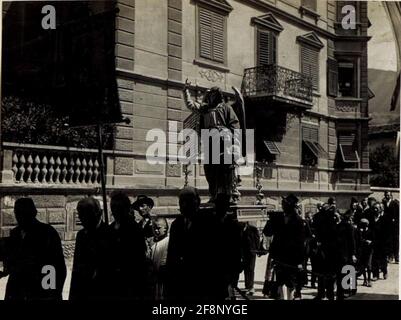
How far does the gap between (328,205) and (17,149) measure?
11.2 feet

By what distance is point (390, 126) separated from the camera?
5.94m

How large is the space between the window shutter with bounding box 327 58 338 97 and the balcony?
9.4 inches

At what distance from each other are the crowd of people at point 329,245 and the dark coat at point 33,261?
2.04 metres

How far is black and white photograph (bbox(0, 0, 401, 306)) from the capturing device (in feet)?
17.4

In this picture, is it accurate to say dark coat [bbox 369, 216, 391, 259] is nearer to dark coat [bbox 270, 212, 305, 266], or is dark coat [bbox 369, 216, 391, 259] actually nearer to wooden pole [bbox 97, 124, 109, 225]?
dark coat [bbox 270, 212, 305, 266]

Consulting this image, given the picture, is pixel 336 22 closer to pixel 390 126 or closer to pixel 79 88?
pixel 390 126

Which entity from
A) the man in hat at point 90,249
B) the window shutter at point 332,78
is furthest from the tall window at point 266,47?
the man in hat at point 90,249

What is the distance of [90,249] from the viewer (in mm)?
4078

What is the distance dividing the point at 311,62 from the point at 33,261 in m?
3.94

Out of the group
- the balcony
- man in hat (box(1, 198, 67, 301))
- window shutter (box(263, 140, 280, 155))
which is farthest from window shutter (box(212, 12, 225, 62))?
man in hat (box(1, 198, 67, 301))

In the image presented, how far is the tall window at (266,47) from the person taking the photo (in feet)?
20.7

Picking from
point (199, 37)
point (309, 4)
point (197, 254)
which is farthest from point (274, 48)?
point (197, 254)

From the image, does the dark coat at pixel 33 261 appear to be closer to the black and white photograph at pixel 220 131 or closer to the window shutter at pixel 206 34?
the black and white photograph at pixel 220 131

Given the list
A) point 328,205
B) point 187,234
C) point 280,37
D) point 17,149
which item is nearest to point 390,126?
point 328,205
